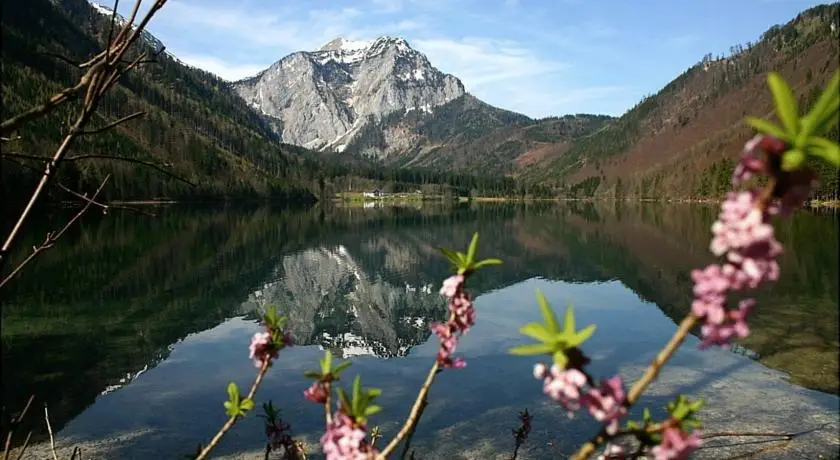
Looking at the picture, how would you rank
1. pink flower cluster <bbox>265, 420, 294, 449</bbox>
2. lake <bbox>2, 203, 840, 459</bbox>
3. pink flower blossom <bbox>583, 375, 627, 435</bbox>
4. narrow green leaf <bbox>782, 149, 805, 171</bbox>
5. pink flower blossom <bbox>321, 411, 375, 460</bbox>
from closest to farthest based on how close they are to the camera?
1. narrow green leaf <bbox>782, 149, 805, 171</bbox>
2. pink flower blossom <bbox>583, 375, 627, 435</bbox>
3. pink flower blossom <bbox>321, 411, 375, 460</bbox>
4. pink flower cluster <bbox>265, 420, 294, 449</bbox>
5. lake <bbox>2, 203, 840, 459</bbox>

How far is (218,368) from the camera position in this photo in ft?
70.3

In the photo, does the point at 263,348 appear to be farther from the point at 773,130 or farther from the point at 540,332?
the point at 773,130

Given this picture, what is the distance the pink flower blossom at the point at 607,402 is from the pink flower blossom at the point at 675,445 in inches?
7.5

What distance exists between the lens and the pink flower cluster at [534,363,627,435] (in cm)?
178

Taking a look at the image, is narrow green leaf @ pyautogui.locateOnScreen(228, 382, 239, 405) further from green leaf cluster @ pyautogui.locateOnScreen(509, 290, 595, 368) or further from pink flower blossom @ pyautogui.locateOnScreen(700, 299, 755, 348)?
pink flower blossom @ pyautogui.locateOnScreen(700, 299, 755, 348)

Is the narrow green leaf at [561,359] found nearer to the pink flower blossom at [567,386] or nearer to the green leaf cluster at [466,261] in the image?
the pink flower blossom at [567,386]

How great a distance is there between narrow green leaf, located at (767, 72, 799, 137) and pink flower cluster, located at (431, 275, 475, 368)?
1.76 m

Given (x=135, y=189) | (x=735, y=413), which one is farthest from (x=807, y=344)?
(x=135, y=189)

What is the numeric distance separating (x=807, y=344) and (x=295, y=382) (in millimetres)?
20366

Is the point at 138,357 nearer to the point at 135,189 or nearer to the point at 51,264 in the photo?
the point at 51,264

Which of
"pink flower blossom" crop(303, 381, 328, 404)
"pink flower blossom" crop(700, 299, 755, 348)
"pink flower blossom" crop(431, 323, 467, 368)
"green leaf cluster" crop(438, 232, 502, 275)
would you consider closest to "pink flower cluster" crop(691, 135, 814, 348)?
"pink flower blossom" crop(700, 299, 755, 348)

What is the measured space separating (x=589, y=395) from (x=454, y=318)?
50.1 inches

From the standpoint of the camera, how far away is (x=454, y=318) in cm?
304

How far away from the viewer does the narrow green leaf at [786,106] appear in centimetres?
145
